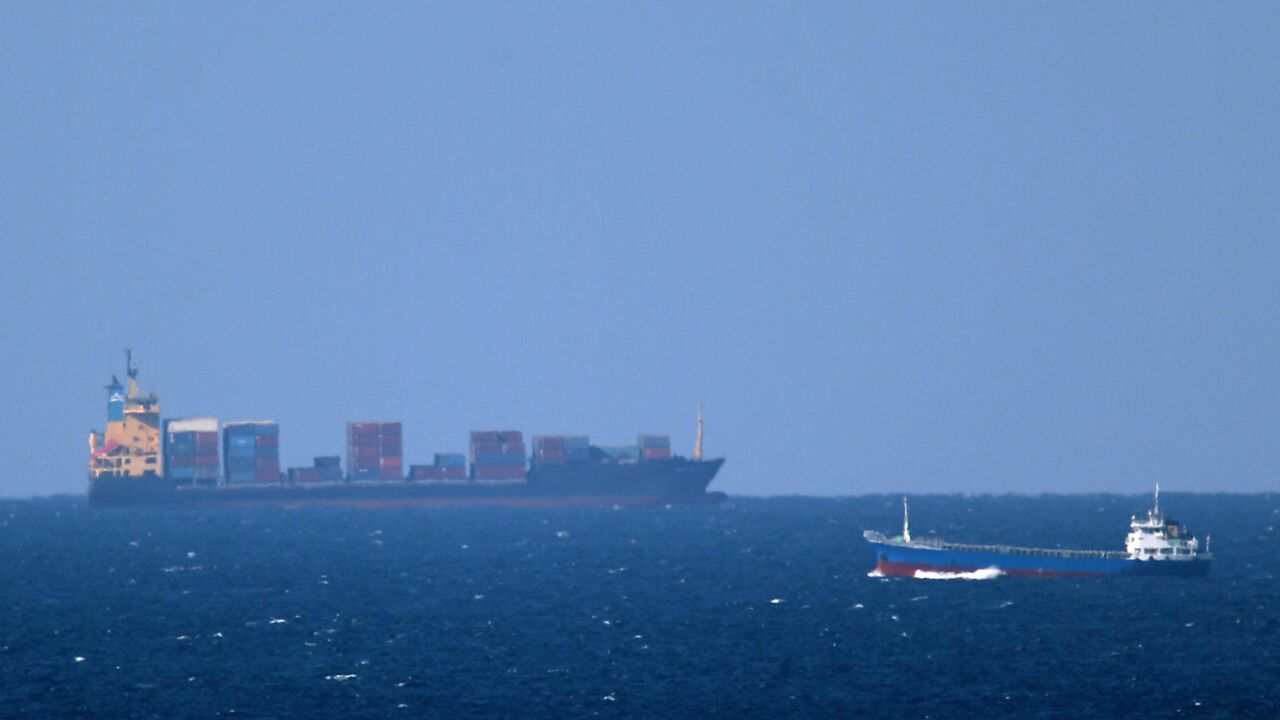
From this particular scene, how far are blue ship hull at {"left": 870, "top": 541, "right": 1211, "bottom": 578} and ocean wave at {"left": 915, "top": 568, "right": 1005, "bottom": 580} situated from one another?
0.15 m

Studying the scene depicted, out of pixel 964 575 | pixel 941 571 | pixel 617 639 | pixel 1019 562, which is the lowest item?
pixel 617 639

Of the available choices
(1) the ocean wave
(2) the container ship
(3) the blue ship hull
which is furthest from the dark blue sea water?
(1) the ocean wave

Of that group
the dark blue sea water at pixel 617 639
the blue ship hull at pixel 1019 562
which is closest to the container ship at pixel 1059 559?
the blue ship hull at pixel 1019 562

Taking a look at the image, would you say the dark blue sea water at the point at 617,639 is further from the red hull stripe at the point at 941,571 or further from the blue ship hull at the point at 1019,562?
the red hull stripe at the point at 941,571

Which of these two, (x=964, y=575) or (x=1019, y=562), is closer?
(x=1019, y=562)

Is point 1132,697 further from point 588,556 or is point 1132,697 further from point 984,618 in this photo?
point 588,556

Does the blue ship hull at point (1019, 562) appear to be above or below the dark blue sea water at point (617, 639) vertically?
above

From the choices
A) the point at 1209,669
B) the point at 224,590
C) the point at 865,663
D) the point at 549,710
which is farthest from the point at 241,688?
the point at 224,590

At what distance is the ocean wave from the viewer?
10231 cm

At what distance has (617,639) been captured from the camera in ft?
249

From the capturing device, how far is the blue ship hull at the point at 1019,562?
9925 cm

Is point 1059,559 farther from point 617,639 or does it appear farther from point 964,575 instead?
point 617,639

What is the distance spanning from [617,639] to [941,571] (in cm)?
3213

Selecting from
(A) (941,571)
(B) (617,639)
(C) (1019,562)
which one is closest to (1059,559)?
(C) (1019,562)
